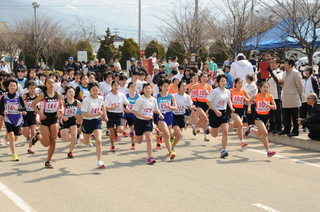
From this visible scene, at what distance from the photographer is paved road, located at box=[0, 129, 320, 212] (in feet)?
19.7

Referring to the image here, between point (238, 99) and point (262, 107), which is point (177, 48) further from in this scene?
point (262, 107)

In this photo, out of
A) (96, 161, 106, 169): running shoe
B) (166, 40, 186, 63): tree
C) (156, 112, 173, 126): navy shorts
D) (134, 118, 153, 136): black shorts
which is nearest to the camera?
(96, 161, 106, 169): running shoe

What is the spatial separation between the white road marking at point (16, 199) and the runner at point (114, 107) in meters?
3.18

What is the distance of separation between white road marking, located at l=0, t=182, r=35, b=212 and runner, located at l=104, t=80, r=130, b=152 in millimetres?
3180

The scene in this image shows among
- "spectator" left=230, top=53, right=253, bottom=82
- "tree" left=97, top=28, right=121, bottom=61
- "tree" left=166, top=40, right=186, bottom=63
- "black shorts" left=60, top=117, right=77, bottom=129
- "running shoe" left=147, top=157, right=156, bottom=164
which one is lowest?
"running shoe" left=147, top=157, right=156, bottom=164

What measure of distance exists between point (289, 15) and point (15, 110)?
10.7 meters

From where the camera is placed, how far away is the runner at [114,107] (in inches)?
379

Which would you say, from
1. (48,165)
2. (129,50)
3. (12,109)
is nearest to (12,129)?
(12,109)

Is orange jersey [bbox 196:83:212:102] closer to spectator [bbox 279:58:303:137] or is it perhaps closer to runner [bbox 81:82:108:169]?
spectator [bbox 279:58:303:137]

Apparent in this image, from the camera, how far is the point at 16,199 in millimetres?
6312

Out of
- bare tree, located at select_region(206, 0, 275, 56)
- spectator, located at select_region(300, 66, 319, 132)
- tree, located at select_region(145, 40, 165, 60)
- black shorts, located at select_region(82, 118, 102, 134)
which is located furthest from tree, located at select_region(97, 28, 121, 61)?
black shorts, located at select_region(82, 118, 102, 134)

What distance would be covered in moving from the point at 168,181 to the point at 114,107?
2.79m

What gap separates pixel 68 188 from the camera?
6855 millimetres

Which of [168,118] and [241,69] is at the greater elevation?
[241,69]
